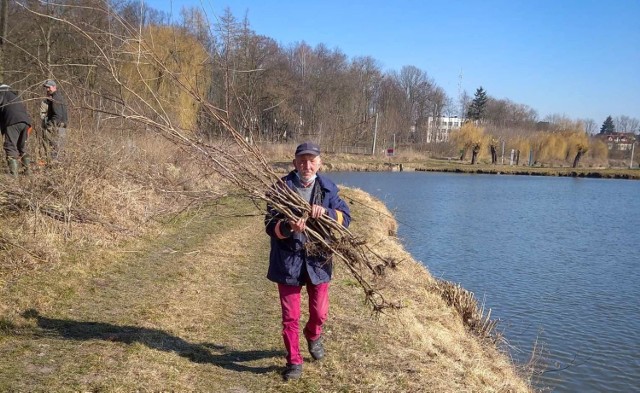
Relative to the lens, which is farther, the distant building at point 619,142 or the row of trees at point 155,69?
the distant building at point 619,142

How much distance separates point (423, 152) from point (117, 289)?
66.0m

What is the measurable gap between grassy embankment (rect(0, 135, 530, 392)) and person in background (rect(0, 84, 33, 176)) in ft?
4.14

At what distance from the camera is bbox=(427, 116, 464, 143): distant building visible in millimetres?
82562

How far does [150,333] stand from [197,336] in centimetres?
43

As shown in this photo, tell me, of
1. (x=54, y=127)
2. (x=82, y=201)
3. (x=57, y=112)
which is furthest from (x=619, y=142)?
(x=82, y=201)

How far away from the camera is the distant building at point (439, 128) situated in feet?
271

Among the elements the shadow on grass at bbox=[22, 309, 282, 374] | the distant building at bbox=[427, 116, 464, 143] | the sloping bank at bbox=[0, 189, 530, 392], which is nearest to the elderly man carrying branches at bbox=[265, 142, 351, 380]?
the sloping bank at bbox=[0, 189, 530, 392]

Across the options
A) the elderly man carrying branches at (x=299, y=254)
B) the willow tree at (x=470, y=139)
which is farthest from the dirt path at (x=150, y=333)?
the willow tree at (x=470, y=139)

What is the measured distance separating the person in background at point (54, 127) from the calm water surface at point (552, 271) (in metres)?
5.64

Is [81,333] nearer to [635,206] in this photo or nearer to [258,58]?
[258,58]

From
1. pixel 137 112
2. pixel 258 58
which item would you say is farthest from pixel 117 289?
pixel 258 58

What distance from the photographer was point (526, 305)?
439 inches

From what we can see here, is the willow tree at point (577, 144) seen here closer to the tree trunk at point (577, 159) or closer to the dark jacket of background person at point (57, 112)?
the tree trunk at point (577, 159)

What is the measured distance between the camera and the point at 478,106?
97.9 m
